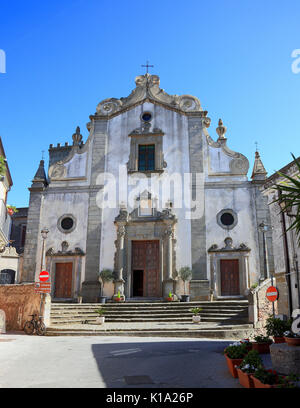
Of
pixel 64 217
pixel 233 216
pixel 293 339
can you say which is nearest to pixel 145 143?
pixel 64 217

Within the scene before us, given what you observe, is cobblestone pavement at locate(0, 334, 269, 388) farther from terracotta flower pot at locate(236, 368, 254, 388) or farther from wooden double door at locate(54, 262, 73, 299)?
wooden double door at locate(54, 262, 73, 299)

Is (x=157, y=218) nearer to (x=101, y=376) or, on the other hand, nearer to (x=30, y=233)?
(x=30, y=233)

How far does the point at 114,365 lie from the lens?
809 cm

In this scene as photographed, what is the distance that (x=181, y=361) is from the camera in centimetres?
852

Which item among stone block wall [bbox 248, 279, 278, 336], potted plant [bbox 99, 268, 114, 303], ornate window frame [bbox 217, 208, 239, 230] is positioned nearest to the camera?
stone block wall [bbox 248, 279, 278, 336]

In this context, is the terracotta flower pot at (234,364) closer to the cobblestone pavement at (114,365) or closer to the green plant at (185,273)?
the cobblestone pavement at (114,365)

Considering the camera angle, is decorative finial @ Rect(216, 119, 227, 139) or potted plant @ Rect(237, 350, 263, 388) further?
decorative finial @ Rect(216, 119, 227, 139)

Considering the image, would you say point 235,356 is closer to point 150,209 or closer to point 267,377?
point 267,377

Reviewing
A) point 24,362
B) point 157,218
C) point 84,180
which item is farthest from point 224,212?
point 24,362

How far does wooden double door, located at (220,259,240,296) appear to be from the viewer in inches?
803

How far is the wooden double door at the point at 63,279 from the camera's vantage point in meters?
21.7

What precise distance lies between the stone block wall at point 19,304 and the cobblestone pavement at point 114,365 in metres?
3.73

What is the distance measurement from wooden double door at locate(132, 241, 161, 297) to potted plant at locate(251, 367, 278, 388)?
16096 mm

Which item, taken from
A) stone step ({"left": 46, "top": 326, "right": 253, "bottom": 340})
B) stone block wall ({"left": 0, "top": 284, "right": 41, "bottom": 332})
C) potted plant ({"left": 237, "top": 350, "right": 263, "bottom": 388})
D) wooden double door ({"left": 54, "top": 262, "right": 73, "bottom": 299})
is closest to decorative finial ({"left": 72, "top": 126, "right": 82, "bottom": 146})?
wooden double door ({"left": 54, "top": 262, "right": 73, "bottom": 299})
